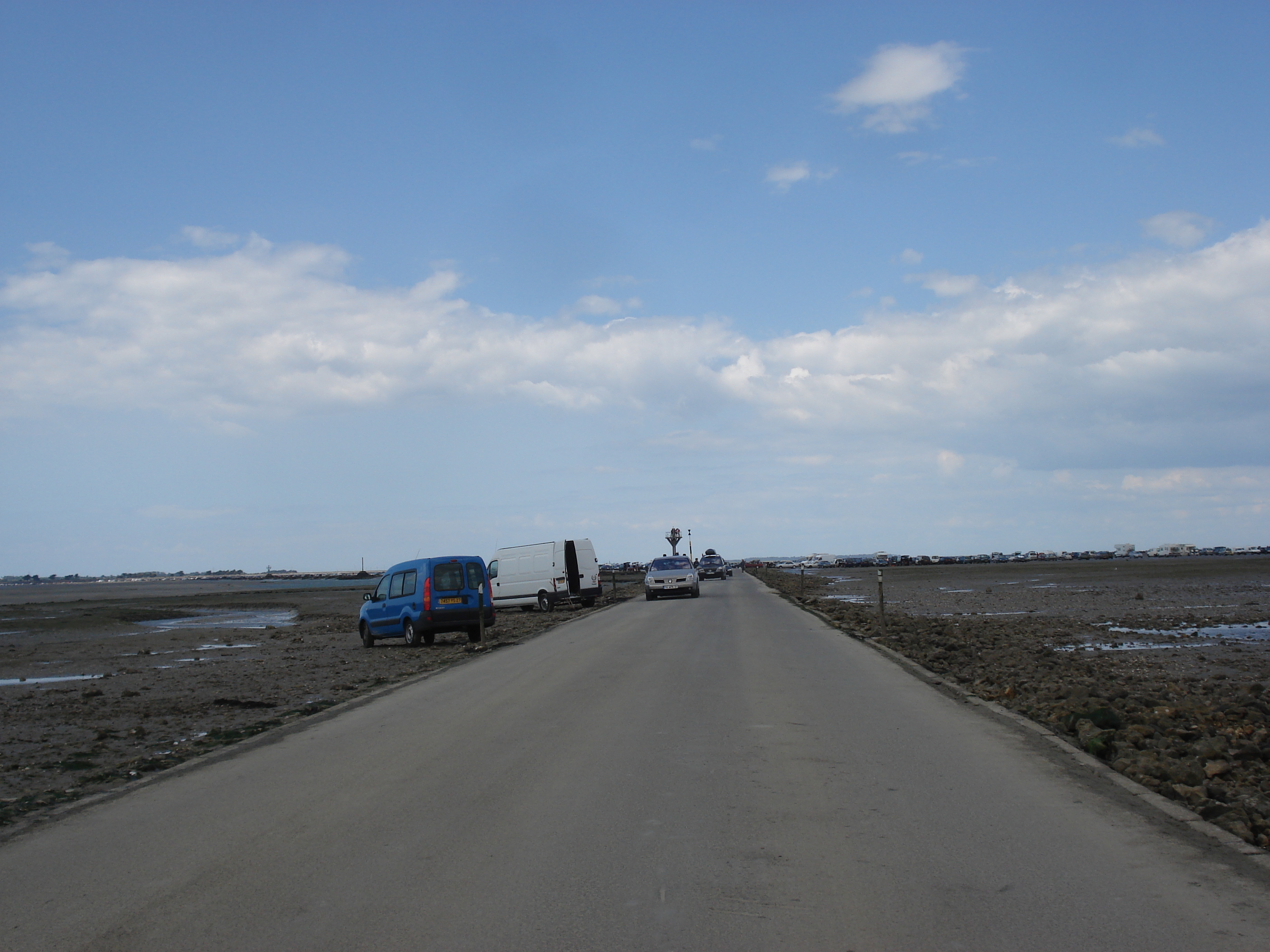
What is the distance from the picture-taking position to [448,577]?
22.5 meters

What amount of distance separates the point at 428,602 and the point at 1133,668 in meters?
14.3

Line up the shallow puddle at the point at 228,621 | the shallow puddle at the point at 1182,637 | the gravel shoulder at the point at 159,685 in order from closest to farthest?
1. the gravel shoulder at the point at 159,685
2. the shallow puddle at the point at 1182,637
3. the shallow puddle at the point at 228,621

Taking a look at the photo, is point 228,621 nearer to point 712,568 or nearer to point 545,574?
point 545,574

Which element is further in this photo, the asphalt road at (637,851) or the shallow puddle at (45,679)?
the shallow puddle at (45,679)

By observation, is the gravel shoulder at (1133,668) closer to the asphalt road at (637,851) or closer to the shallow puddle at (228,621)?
the asphalt road at (637,851)

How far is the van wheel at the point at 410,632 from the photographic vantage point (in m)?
22.3

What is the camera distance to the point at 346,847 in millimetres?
5648

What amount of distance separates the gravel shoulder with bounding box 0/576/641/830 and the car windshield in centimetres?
524

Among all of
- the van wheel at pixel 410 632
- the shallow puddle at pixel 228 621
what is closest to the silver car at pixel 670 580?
the shallow puddle at pixel 228 621

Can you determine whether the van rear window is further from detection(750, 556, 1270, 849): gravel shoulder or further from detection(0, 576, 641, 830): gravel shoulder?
detection(750, 556, 1270, 849): gravel shoulder

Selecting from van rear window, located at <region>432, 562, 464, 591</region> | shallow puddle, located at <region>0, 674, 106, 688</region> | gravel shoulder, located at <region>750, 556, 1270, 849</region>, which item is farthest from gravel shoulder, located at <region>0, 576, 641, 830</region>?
gravel shoulder, located at <region>750, 556, 1270, 849</region>

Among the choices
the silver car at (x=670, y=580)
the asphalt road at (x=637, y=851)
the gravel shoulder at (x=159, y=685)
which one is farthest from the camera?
the silver car at (x=670, y=580)

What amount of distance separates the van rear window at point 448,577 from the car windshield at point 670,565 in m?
18.0

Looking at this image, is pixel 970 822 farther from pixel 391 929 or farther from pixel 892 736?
pixel 391 929
